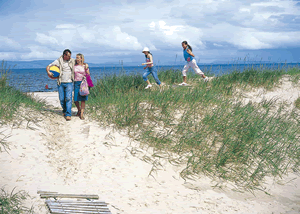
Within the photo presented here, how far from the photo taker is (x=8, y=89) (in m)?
7.87

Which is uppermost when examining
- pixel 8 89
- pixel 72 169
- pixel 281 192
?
pixel 8 89

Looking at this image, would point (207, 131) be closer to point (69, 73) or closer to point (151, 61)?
point (151, 61)

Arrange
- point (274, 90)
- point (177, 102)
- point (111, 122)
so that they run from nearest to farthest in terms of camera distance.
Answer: point (111, 122) → point (177, 102) → point (274, 90)

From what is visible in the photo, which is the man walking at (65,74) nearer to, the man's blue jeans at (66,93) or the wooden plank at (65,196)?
A: the man's blue jeans at (66,93)

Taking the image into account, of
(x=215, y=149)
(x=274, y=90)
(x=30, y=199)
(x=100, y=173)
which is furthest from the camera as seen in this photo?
(x=274, y=90)

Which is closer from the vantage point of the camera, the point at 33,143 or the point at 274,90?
the point at 33,143

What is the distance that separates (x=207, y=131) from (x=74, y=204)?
3808 millimetres

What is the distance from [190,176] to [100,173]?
5.64 ft

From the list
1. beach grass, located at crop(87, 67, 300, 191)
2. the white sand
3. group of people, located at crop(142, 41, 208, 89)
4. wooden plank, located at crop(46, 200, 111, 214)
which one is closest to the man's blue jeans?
beach grass, located at crop(87, 67, 300, 191)

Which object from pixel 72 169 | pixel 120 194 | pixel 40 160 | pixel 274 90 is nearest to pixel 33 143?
pixel 40 160

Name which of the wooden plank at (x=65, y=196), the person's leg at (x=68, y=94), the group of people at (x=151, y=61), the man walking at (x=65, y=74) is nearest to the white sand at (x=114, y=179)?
the wooden plank at (x=65, y=196)

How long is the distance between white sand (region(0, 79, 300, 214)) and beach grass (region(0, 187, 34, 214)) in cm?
13

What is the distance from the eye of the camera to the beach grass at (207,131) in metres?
5.68

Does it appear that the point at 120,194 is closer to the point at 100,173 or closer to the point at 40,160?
the point at 100,173
